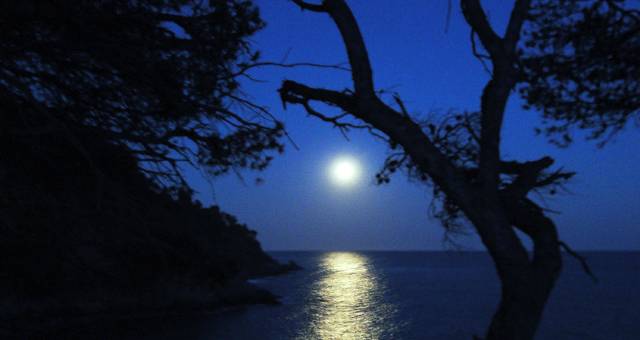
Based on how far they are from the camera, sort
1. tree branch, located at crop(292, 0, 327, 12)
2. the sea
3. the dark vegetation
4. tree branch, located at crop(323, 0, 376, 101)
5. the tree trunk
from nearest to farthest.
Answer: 1. the tree trunk
2. tree branch, located at crop(323, 0, 376, 101)
3. tree branch, located at crop(292, 0, 327, 12)
4. the dark vegetation
5. the sea

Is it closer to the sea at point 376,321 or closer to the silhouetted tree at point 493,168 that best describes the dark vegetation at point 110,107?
the silhouetted tree at point 493,168

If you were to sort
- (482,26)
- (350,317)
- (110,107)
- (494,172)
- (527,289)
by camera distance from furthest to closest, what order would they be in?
1. (350,317)
2. (110,107)
3. (482,26)
4. (494,172)
5. (527,289)

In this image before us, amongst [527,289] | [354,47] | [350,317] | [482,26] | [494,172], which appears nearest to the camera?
[527,289]

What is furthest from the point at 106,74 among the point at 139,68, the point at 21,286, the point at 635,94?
the point at 21,286

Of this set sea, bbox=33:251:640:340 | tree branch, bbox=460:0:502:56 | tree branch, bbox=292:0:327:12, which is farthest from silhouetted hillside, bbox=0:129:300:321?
tree branch, bbox=460:0:502:56

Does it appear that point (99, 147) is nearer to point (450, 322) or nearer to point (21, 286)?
point (21, 286)

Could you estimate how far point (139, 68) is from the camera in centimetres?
548

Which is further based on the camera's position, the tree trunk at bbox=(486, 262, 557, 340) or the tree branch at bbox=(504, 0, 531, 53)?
the tree branch at bbox=(504, 0, 531, 53)

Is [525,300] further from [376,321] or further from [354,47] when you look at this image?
[376,321]

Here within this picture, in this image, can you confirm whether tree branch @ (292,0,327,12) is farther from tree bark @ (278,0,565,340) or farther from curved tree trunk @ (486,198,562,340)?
curved tree trunk @ (486,198,562,340)

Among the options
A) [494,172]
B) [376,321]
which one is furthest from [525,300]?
[376,321]

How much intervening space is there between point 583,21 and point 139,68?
249 inches

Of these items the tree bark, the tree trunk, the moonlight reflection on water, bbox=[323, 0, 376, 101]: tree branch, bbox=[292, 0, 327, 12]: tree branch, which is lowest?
the moonlight reflection on water

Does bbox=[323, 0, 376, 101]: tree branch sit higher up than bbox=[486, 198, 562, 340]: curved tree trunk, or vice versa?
bbox=[323, 0, 376, 101]: tree branch
